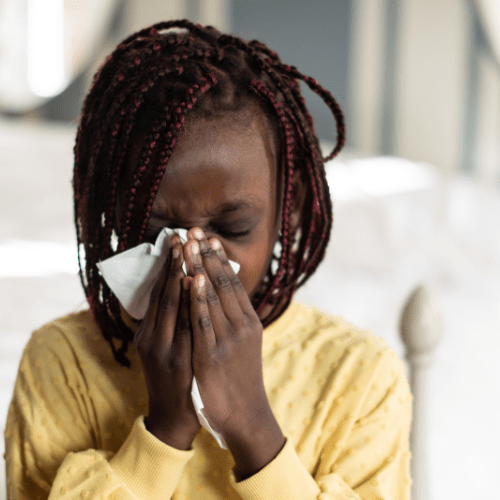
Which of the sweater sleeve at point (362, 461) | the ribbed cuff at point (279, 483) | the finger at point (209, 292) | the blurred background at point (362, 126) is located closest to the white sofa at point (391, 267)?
the blurred background at point (362, 126)

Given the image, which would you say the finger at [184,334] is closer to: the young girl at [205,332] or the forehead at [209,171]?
the young girl at [205,332]

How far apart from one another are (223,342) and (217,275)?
3.1 inches

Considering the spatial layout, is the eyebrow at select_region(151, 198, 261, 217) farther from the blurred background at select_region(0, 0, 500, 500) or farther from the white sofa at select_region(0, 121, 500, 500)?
the blurred background at select_region(0, 0, 500, 500)

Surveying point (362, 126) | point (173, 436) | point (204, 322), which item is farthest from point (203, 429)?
point (362, 126)

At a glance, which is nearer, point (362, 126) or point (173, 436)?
point (173, 436)

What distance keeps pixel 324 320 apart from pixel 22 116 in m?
4.55

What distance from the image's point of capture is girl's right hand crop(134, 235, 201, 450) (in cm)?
68

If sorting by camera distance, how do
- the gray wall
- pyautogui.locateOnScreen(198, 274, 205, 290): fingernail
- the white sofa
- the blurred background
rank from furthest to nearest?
the gray wall → the blurred background → the white sofa → pyautogui.locateOnScreen(198, 274, 205, 290): fingernail

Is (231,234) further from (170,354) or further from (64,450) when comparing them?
(64,450)

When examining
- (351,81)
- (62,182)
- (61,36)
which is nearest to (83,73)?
(61,36)

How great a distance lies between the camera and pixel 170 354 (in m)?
0.69

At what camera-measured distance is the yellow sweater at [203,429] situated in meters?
0.71

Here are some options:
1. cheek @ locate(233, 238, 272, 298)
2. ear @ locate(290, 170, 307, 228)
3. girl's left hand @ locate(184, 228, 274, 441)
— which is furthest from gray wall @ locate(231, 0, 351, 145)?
girl's left hand @ locate(184, 228, 274, 441)

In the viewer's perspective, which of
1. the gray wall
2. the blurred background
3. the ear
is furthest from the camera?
the gray wall
